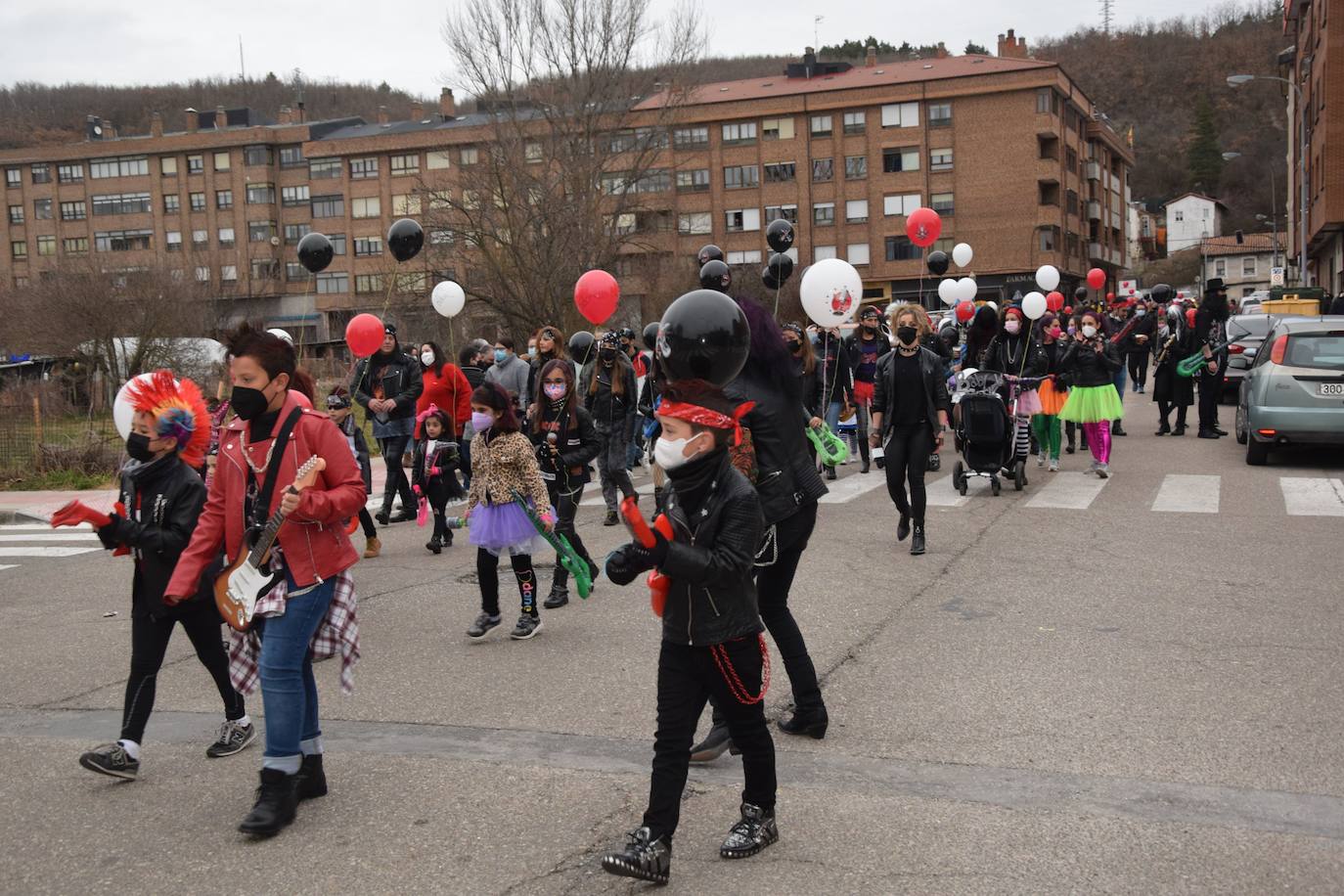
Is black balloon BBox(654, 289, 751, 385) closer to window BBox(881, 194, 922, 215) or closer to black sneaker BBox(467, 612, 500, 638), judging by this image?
black sneaker BBox(467, 612, 500, 638)

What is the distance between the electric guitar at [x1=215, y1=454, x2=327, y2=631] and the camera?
4.41 meters

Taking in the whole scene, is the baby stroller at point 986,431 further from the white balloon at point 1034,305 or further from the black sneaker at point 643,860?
the black sneaker at point 643,860

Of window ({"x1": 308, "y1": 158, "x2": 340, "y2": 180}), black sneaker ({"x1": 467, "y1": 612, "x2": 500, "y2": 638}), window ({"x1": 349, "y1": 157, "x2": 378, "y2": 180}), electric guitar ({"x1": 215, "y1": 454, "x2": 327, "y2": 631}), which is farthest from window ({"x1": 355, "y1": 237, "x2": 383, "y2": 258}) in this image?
electric guitar ({"x1": 215, "y1": 454, "x2": 327, "y2": 631})

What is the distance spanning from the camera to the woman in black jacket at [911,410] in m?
9.34

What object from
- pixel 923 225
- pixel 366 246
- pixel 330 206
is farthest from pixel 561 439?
pixel 330 206

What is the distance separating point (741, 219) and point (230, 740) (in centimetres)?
6906

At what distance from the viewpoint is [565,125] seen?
123 ft

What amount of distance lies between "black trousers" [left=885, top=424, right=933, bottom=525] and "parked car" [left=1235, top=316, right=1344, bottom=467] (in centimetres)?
639

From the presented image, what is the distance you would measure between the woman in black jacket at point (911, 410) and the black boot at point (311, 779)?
5692 millimetres

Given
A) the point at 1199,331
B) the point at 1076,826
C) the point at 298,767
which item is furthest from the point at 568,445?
the point at 1199,331

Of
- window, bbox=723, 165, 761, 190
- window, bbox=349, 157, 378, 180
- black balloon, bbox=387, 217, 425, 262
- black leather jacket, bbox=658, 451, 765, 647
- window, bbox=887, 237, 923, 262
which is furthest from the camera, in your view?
window, bbox=349, 157, 378, 180

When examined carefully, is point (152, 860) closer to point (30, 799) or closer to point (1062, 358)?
point (30, 799)

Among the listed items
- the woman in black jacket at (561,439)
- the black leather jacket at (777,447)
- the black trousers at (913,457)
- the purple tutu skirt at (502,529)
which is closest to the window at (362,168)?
the black trousers at (913,457)

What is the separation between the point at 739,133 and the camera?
72.1 m
